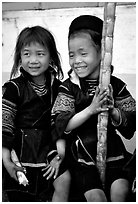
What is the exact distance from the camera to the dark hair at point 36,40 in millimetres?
1892

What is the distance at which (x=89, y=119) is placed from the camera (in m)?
1.77

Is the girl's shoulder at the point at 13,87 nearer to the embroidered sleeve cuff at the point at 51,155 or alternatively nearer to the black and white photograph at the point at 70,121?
the black and white photograph at the point at 70,121

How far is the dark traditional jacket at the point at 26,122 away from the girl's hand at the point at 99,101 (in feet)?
0.92

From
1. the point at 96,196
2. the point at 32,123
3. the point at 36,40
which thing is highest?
the point at 36,40

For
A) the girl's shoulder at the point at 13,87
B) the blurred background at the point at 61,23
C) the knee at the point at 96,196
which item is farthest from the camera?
the blurred background at the point at 61,23

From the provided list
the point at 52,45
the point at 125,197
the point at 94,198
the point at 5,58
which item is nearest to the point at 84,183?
the point at 94,198

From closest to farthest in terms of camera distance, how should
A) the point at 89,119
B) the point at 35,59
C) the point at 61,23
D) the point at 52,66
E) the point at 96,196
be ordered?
the point at 96,196
the point at 89,119
the point at 35,59
the point at 52,66
the point at 61,23

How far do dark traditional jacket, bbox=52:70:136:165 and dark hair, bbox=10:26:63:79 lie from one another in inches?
7.4

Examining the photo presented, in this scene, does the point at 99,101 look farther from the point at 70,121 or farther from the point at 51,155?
the point at 51,155

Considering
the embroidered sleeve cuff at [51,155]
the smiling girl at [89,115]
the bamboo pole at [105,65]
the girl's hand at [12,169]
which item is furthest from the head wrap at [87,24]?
the girl's hand at [12,169]

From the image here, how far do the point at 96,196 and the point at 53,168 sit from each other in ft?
0.80

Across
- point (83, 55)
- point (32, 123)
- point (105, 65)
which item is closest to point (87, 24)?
point (83, 55)

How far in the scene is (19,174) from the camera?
1789mm

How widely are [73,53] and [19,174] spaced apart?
1.98 feet
